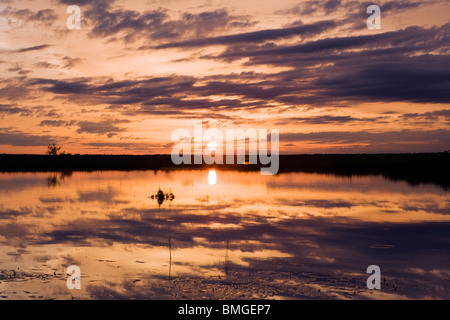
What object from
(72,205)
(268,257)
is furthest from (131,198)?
(268,257)

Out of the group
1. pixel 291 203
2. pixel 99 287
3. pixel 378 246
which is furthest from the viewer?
pixel 291 203

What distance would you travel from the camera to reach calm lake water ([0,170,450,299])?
13.1 m

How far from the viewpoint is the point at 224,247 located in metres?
18.6

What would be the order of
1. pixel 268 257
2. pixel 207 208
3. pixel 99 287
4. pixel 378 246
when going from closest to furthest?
pixel 99 287, pixel 268 257, pixel 378 246, pixel 207 208

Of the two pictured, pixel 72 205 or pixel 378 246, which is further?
pixel 72 205

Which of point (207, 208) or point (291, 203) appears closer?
point (207, 208)

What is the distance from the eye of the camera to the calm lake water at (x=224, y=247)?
13.1 meters

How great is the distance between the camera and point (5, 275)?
14148mm

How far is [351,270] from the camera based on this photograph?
14930 millimetres

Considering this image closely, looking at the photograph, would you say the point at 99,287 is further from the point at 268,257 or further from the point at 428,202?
the point at 428,202

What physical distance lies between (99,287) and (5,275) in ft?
10.9
